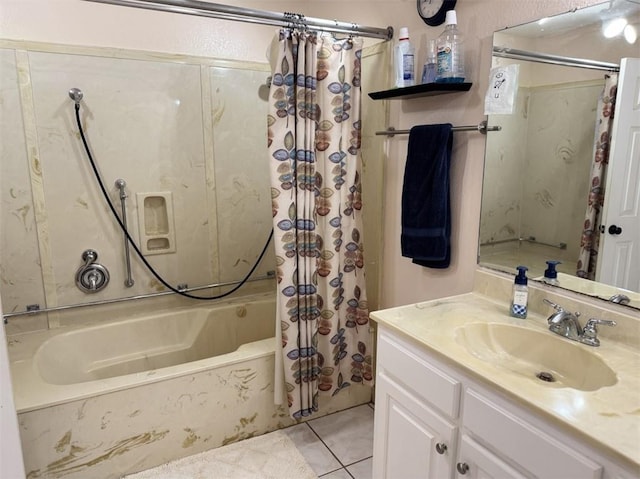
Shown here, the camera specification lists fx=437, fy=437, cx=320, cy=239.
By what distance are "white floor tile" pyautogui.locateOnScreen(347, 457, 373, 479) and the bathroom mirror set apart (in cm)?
109

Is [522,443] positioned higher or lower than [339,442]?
higher

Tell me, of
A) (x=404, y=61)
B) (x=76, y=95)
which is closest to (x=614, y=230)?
(x=404, y=61)

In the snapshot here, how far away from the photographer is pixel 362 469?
6.66 feet

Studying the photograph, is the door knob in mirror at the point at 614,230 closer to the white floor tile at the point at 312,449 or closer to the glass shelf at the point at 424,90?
the glass shelf at the point at 424,90

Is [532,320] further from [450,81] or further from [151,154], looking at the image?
[151,154]

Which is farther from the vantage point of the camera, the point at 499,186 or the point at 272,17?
the point at 272,17

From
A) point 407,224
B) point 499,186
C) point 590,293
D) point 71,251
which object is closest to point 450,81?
point 499,186

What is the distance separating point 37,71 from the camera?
2229mm

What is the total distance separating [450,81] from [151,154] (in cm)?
171

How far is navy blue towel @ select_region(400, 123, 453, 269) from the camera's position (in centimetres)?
183

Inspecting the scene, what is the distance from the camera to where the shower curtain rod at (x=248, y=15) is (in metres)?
1.71

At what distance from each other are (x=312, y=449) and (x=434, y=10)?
82.4 inches

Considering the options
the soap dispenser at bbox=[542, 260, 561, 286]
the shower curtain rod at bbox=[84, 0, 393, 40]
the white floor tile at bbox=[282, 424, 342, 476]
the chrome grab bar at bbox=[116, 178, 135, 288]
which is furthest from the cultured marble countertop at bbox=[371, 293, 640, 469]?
the chrome grab bar at bbox=[116, 178, 135, 288]

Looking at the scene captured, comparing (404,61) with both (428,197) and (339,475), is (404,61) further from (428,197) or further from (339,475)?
(339,475)
